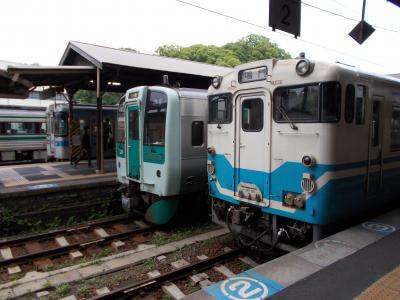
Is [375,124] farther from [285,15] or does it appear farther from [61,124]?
[61,124]

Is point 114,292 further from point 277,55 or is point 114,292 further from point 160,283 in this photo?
point 277,55

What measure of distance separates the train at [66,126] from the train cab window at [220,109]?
35.0 ft

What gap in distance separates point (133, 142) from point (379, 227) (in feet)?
18.2

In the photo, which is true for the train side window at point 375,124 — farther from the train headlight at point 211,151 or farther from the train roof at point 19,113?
the train roof at point 19,113

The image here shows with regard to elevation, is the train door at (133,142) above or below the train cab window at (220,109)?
below

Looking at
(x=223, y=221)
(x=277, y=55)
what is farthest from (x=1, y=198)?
(x=277, y=55)

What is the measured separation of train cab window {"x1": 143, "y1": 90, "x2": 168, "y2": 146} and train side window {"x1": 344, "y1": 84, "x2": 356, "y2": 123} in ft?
12.8

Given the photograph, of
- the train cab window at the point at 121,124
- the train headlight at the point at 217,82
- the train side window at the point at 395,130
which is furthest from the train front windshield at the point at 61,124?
the train side window at the point at 395,130

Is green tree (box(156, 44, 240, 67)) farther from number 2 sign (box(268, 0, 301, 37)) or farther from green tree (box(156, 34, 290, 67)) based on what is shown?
number 2 sign (box(268, 0, 301, 37))

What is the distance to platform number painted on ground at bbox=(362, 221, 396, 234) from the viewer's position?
16.5ft

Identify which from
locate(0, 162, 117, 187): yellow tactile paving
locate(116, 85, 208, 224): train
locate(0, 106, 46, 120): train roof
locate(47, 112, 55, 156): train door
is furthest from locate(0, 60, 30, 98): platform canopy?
locate(0, 106, 46, 120): train roof

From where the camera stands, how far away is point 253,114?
553cm

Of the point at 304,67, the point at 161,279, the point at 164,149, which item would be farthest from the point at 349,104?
the point at 164,149

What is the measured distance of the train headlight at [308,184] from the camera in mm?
4598
